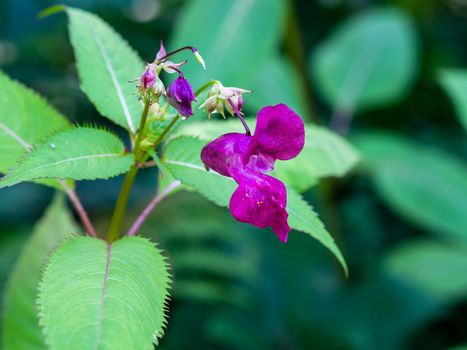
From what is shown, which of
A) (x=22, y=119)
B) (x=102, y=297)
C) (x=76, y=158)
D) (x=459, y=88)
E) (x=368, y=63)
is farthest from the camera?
(x=368, y=63)

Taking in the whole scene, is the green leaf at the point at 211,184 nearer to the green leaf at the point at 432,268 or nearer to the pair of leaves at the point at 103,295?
the pair of leaves at the point at 103,295

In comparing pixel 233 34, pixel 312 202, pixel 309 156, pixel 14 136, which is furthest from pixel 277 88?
pixel 14 136

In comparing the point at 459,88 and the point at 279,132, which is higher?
the point at 279,132

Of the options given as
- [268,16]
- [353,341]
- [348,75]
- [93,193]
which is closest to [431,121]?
[348,75]

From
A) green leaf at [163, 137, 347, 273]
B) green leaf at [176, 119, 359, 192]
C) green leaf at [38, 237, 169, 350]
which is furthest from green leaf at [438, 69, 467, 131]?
green leaf at [38, 237, 169, 350]

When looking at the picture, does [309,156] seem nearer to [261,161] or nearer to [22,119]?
[261,161]

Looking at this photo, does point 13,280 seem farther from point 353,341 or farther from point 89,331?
point 353,341

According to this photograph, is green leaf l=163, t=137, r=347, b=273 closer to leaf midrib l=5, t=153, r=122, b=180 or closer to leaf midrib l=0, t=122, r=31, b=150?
leaf midrib l=5, t=153, r=122, b=180
